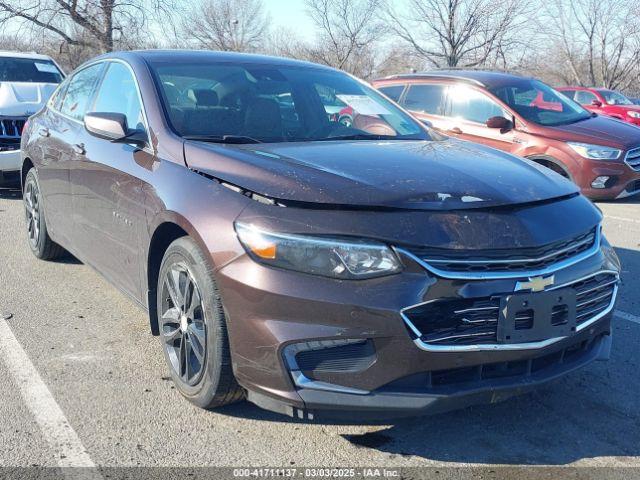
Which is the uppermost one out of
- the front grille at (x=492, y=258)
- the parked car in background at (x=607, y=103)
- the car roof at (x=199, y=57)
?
the car roof at (x=199, y=57)

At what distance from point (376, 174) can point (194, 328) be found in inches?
41.3

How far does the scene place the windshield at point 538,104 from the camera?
9297 millimetres

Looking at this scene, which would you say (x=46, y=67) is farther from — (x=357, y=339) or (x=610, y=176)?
(x=357, y=339)

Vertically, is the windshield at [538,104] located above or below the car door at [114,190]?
below

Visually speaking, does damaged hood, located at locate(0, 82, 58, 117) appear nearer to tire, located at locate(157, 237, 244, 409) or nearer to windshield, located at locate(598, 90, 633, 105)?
tire, located at locate(157, 237, 244, 409)

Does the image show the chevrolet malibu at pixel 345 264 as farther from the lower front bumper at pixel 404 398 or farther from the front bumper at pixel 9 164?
the front bumper at pixel 9 164

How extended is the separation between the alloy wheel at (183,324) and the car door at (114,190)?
35cm

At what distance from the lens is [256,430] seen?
3.08m

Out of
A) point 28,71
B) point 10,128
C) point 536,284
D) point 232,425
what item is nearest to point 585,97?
point 28,71

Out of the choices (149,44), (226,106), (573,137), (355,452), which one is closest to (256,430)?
(355,452)

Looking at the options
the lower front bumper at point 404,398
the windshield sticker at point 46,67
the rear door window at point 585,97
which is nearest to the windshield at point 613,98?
the rear door window at point 585,97

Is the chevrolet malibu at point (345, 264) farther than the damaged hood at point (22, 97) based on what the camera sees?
No

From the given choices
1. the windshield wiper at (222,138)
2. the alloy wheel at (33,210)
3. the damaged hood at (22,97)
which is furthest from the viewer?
the damaged hood at (22,97)

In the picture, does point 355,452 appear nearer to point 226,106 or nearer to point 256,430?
point 256,430
